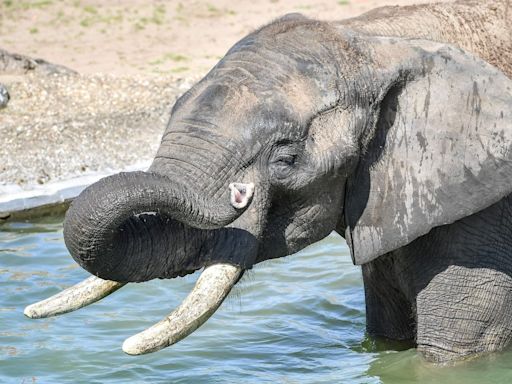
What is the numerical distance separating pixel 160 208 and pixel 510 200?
6.75 ft

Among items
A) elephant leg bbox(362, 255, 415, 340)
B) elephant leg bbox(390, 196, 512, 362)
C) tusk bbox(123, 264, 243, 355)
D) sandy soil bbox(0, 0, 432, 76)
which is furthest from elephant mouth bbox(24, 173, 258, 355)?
sandy soil bbox(0, 0, 432, 76)

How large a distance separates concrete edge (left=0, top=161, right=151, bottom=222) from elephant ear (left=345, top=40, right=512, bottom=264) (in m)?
5.55

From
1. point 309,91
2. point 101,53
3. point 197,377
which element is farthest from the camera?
point 101,53

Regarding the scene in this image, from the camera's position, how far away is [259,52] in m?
5.88

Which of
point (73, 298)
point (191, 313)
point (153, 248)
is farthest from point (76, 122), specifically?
point (191, 313)

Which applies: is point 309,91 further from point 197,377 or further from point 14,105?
point 14,105

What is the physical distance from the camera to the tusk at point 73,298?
561 centimetres

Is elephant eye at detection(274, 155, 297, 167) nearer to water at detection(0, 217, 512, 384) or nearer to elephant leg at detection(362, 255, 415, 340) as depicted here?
water at detection(0, 217, 512, 384)

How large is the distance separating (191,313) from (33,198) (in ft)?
20.0

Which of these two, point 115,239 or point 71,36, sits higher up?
point 71,36

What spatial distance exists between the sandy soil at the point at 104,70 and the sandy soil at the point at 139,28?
0.6 inches

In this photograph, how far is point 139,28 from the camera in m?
19.7

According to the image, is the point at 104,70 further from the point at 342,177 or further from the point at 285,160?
the point at 285,160

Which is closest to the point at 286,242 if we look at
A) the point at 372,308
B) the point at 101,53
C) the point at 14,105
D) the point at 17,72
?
the point at 372,308
